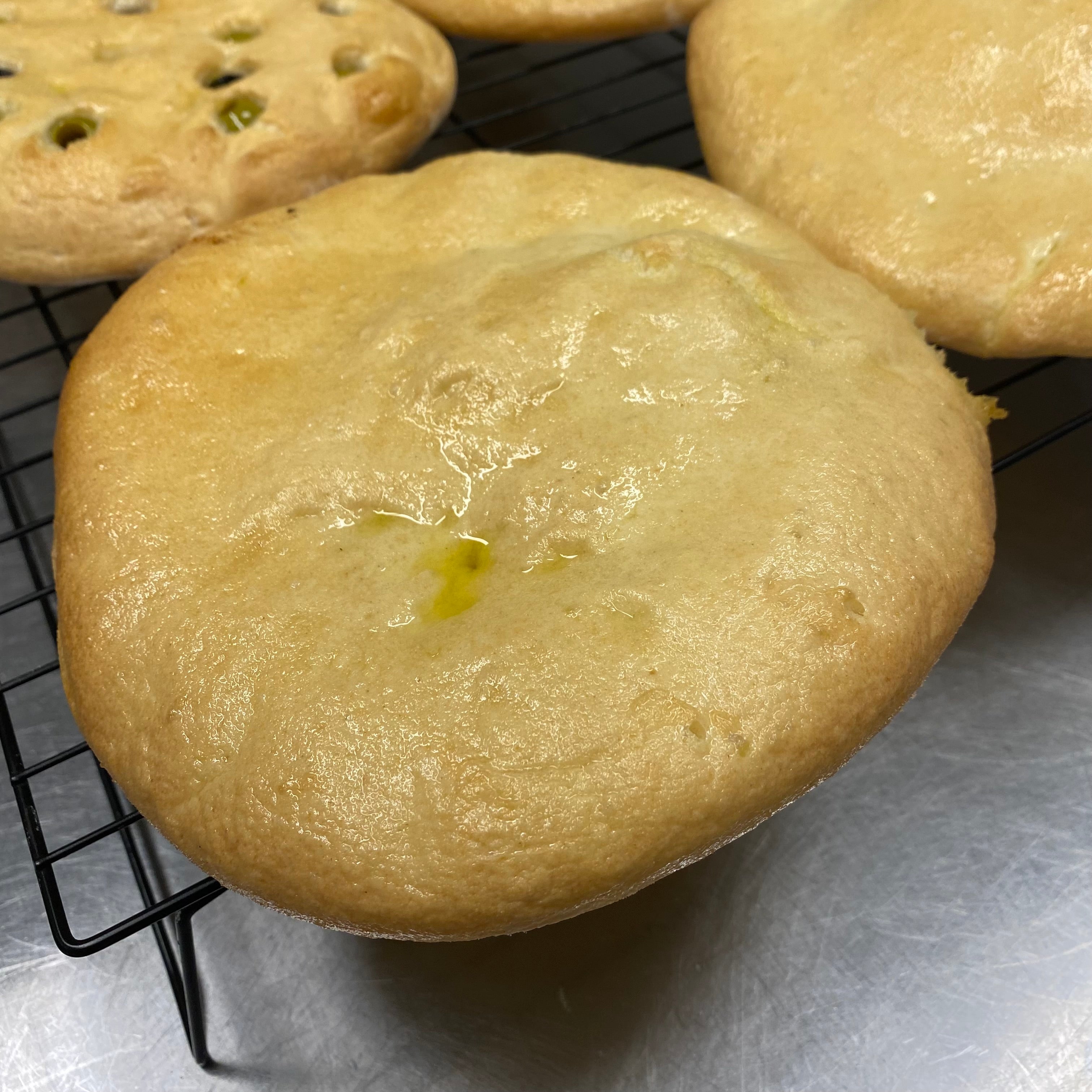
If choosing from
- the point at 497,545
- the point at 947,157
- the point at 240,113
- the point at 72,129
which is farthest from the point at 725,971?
the point at 72,129

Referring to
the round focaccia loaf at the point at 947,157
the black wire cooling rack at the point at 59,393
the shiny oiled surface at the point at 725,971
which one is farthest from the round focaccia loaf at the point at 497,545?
the shiny oiled surface at the point at 725,971

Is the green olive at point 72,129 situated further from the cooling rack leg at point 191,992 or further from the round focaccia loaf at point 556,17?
the cooling rack leg at point 191,992

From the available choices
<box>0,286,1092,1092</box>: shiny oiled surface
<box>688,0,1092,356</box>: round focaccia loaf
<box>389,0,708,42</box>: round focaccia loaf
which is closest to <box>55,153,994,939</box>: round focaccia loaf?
<box>688,0,1092,356</box>: round focaccia loaf

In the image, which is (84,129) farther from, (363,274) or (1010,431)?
(1010,431)

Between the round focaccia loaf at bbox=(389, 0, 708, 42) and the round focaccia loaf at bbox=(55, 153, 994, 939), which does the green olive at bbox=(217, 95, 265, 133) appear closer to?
the round focaccia loaf at bbox=(55, 153, 994, 939)

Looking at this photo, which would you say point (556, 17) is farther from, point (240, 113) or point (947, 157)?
point (947, 157)

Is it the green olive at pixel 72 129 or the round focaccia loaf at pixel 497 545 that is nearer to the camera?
the round focaccia loaf at pixel 497 545
